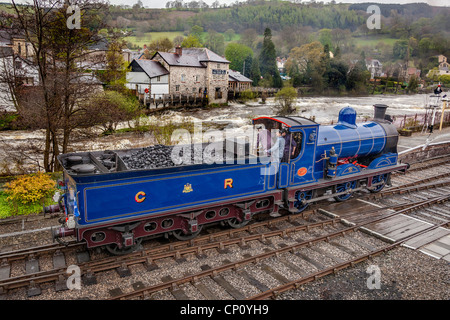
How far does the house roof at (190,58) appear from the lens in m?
41.3

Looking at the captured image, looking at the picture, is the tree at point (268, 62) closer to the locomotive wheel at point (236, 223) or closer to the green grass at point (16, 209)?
the locomotive wheel at point (236, 223)

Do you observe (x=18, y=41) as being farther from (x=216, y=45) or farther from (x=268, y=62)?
(x=216, y=45)

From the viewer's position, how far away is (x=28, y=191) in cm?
1063

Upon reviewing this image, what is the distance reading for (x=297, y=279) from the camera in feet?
23.9

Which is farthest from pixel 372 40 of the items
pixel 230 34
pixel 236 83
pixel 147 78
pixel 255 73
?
pixel 230 34

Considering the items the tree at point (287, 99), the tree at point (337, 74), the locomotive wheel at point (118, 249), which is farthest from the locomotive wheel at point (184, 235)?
the tree at point (337, 74)

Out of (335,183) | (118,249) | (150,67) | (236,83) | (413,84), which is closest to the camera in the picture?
(118,249)

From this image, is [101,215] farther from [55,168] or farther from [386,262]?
[55,168]

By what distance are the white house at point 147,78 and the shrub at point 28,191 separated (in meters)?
28.4

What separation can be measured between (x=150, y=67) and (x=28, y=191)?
31.7 metres

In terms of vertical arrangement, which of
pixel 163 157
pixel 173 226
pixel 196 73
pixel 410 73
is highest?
pixel 410 73

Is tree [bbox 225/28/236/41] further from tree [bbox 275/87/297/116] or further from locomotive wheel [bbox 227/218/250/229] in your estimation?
locomotive wheel [bbox 227/218/250/229]
